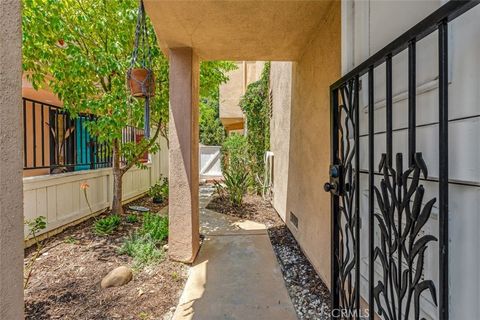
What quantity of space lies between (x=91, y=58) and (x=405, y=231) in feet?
15.5

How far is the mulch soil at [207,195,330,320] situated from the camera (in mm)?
2564

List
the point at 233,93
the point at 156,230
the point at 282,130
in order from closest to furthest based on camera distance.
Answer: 1. the point at 156,230
2. the point at 282,130
3. the point at 233,93

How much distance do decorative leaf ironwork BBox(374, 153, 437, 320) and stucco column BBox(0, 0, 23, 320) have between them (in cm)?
134

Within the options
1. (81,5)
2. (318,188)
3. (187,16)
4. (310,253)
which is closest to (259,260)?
(310,253)

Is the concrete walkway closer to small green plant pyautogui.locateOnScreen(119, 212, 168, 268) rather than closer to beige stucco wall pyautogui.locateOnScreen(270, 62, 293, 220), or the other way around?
small green plant pyautogui.locateOnScreen(119, 212, 168, 268)

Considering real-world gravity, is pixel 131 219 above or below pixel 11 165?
below

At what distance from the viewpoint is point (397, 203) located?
3.40 feet

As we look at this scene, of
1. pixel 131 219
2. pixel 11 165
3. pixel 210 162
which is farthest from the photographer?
pixel 210 162

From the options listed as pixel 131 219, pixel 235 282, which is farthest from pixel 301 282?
pixel 131 219

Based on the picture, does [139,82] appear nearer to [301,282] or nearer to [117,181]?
[117,181]

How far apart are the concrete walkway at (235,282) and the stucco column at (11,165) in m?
1.76

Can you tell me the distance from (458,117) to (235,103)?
11216 millimetres

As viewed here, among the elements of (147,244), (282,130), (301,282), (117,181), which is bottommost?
(301,282)

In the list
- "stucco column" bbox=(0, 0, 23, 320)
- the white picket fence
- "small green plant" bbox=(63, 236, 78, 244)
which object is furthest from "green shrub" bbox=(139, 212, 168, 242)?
the white picket fence
